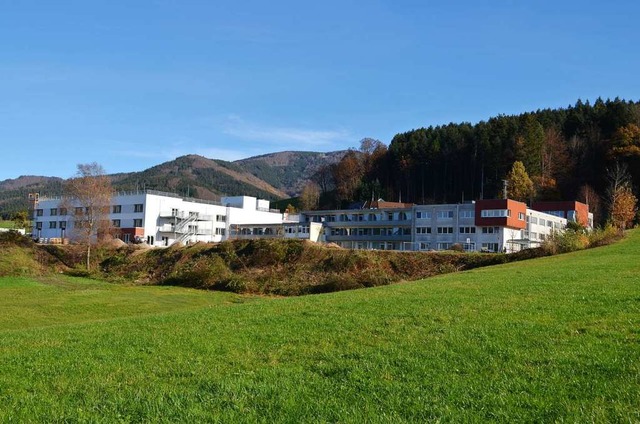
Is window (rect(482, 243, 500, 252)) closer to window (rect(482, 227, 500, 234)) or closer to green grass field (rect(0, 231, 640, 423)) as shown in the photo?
window (rect(482, 227, 500, 234))

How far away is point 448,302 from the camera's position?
1802 cm

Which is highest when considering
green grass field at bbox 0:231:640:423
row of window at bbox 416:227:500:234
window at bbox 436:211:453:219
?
window at bbox 436:211:453:219

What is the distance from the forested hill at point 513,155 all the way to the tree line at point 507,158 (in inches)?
7.0

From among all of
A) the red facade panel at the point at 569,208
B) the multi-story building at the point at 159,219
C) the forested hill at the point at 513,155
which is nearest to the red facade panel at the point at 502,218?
the red facade panel at the point at 569,208

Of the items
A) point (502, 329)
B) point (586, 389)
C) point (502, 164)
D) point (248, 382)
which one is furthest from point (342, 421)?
point (502, 164)

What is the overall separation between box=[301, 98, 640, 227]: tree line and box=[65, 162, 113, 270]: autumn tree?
232ft

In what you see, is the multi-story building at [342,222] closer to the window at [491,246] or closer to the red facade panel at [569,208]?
the red facade panel at [569,208]

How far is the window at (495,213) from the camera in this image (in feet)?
245

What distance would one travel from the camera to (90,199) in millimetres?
71500

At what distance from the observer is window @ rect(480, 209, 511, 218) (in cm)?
7469

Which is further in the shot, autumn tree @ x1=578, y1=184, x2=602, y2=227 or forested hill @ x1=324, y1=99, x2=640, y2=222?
forested hill @ x1=324, y1=99, x2=640, y2=222

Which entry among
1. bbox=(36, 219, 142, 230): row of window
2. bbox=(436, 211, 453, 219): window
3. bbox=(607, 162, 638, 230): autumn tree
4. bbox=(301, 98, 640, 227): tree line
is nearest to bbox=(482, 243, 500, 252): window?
bbox=(436, 211, 453, 219): window

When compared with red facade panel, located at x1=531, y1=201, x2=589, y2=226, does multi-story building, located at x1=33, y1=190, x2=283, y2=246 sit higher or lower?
lower

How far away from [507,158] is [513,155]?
1.58 metres
